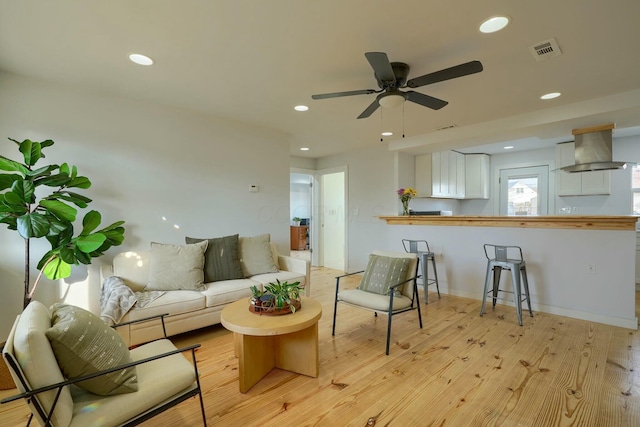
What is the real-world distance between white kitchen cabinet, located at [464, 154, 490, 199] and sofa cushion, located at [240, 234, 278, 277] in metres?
4.79

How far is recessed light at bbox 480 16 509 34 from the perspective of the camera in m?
1.92

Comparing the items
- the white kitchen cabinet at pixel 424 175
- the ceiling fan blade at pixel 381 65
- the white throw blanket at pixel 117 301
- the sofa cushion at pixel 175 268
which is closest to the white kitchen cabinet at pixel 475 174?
the white kitchen cabinet at pixel 424 175

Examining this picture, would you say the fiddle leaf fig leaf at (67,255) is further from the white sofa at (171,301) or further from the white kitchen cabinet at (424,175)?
the white kitchen cabinet at (424,175)

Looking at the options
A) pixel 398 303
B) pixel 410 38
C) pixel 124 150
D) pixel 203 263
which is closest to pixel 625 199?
pixel 398 303

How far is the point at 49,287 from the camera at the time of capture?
9.21 ft

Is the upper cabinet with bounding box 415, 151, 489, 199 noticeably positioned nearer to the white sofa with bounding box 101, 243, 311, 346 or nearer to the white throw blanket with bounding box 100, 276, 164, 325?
the white sofa with bounding box 101, 243, 311, 346

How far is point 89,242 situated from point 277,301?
1580 mm

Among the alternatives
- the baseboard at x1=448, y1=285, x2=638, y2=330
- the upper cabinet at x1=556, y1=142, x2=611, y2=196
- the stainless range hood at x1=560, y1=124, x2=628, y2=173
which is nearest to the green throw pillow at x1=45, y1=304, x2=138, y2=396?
the baseboard at x1=448, y1=285, x2=638, y2=330

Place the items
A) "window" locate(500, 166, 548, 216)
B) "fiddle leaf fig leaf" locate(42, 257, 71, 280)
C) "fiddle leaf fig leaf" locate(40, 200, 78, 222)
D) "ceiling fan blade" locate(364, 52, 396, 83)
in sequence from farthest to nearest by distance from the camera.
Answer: "window" locate(500, 166, 548, 216)
"fiddle leaf fig leaf" locate(42, 257, 71, 280)
"fiddle leaf fig leaf" locate(40, 200, 78, 222)
"ceiling fan blade" locate(364, 52, 396, 83)

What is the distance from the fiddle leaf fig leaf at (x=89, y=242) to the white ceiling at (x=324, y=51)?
1449 mm

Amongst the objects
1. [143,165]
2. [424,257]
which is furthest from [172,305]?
[424,257]

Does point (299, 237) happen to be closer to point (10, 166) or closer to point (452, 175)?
point (452, 175)

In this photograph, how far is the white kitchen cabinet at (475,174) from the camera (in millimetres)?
6457

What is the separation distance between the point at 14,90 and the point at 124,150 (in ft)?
3.08
